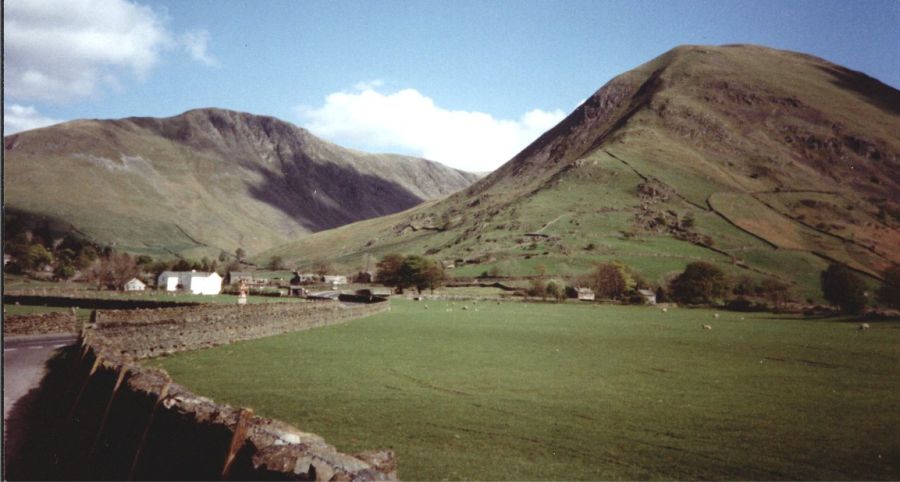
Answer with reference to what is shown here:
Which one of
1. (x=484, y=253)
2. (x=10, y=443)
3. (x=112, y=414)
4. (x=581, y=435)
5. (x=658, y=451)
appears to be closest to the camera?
(x=112, y=414)

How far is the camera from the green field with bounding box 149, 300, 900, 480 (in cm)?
1177

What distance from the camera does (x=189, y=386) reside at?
60.3 feet

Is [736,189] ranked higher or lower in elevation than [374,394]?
higher

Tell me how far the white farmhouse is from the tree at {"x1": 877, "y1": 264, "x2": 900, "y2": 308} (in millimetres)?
120173

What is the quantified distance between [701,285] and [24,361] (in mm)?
110745

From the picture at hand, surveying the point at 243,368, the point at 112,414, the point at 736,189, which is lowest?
the point at 243,368

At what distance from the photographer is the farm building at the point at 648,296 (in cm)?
11581

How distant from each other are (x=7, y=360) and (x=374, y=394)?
16528 millimetres

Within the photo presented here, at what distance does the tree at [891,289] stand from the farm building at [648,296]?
39.7 m

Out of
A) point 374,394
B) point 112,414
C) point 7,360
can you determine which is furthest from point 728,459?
point 7,360

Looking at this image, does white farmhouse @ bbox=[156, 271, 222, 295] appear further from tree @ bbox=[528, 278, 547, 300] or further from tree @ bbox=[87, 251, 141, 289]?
tree @ bbox=[528, 278, 547, 300]

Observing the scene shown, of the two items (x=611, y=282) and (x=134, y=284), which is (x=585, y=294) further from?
(x=134, y=284)

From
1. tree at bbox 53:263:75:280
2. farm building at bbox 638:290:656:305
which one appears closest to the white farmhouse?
tree at bbox 53:263:75:280

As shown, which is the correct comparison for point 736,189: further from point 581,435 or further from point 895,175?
point 581,435
